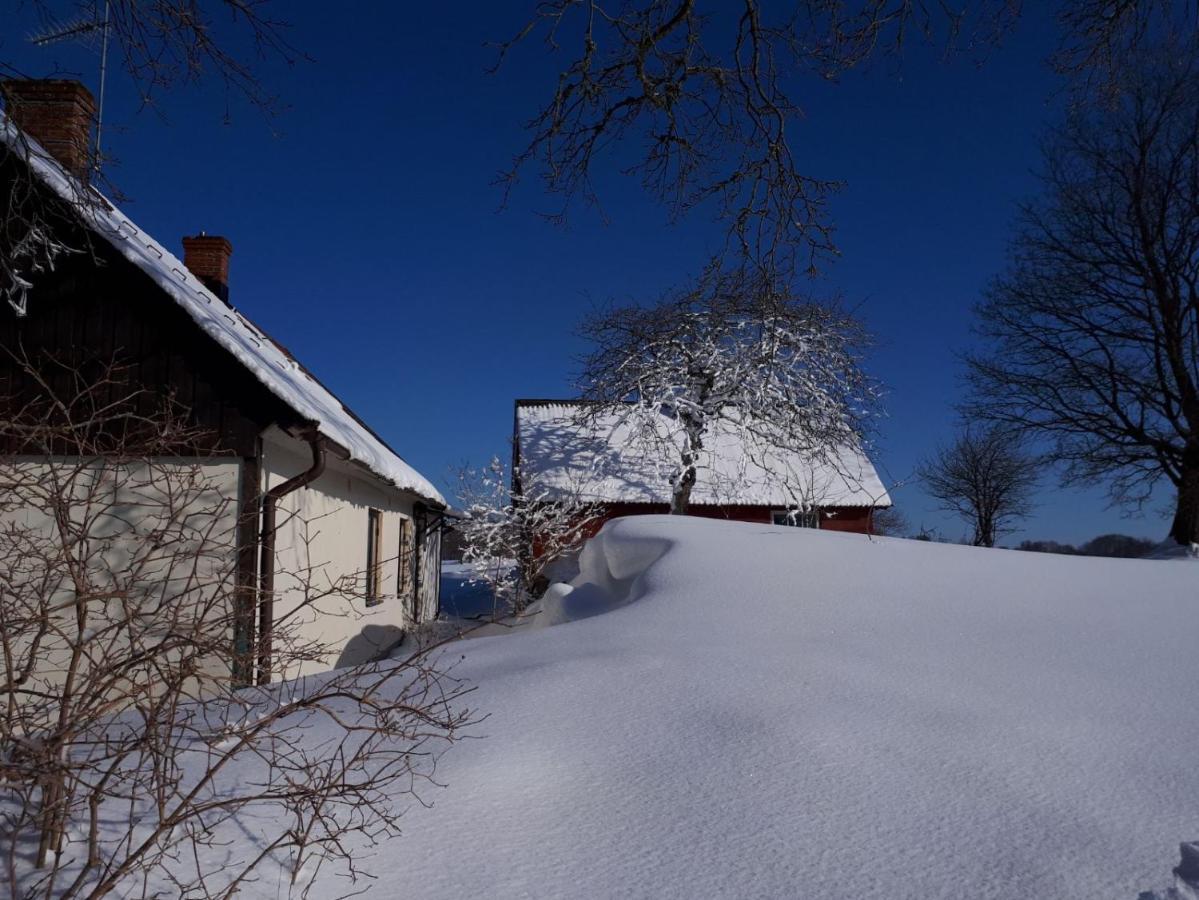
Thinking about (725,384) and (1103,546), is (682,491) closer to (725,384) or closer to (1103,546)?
(725,384)

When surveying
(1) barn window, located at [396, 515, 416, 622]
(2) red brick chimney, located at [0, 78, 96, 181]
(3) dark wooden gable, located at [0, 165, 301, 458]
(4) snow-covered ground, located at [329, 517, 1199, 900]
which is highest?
(2) red brick chimney, located at [0, 78, 96, 181]

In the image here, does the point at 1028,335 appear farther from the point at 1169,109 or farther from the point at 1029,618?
the point at 1029,618

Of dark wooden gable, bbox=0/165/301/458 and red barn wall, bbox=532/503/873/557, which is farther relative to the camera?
red barn wall, bbox=532/503/873/557

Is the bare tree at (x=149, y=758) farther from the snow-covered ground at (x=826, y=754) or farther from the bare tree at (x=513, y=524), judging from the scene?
the bare tree at (x=513, y=524)

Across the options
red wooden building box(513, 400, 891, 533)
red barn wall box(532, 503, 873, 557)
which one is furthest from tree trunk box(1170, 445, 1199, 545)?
red barn wall box(532, 503, 873, 557)

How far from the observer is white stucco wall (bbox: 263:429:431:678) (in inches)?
269

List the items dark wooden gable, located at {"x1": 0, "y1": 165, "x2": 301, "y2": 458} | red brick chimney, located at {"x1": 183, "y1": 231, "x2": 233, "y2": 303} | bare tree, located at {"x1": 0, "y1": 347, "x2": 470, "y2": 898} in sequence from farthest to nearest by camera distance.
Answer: red brick chimney, located at {"x1": 183, "y1": 231, "x2": 233, "y2": 303}
dark wooden gable, located at {"x1": 0, "y1": 165, "x2": 301, "y2": 458}
bare tree, located at {"x1": 0, "y1": 347, "x2": 470, "y2": 898}

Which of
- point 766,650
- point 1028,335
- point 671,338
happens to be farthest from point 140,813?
point 1028,335

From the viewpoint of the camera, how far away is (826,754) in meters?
2.78

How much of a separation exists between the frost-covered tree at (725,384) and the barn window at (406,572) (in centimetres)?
519

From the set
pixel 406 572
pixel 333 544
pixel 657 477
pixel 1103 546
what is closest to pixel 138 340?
pixel 333 544

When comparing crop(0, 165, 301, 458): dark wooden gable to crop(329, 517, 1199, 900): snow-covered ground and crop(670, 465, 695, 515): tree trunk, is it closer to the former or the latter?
crop(329, 517, 1199, 900): snow-covered ground

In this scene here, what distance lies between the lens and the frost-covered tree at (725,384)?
16.8 m

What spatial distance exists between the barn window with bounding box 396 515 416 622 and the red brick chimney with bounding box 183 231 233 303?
4.27m
